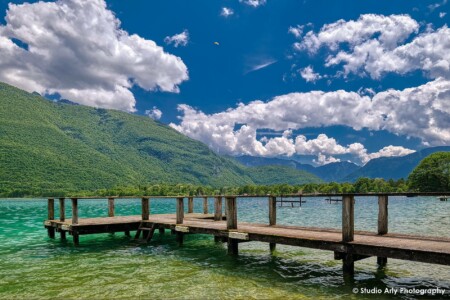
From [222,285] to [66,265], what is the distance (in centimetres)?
831

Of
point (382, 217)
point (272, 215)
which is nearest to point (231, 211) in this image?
point (272, 215)

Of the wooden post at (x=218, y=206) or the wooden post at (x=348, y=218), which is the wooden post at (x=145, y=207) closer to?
the wooden post at (x=218, y=206)

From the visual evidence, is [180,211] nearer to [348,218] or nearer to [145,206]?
[145,206]

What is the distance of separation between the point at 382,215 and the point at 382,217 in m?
0.13

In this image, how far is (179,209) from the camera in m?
21.5

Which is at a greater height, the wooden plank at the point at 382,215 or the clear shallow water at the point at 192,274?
the wooden plank at the point at 382,215

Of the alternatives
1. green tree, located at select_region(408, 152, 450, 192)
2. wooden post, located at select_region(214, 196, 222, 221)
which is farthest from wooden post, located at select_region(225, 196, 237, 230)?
green tree, located at select_region(408, 152, 450, 192)

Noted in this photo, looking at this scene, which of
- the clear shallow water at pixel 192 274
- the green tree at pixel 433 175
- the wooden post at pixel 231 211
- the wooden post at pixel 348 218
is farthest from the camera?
the green tree at pixel 433 175

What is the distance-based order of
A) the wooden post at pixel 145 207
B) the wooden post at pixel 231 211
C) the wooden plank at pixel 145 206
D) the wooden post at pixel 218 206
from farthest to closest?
1. the wooden post at pixel 218 206
2. the wooden post at pixel 145 207
3. the wooden plank at pixel 145 206
4. the wooden post at pixel 231 211

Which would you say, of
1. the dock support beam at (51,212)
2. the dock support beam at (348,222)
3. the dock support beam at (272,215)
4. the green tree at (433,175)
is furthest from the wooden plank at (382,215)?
the green tree at (433,175)

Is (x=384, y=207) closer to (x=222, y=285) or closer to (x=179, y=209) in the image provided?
(x=222, y=285)

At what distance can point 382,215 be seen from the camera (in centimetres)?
1533

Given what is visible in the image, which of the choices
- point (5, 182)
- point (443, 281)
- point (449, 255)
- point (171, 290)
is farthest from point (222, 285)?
point (5, 182)

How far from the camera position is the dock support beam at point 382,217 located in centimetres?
1495
